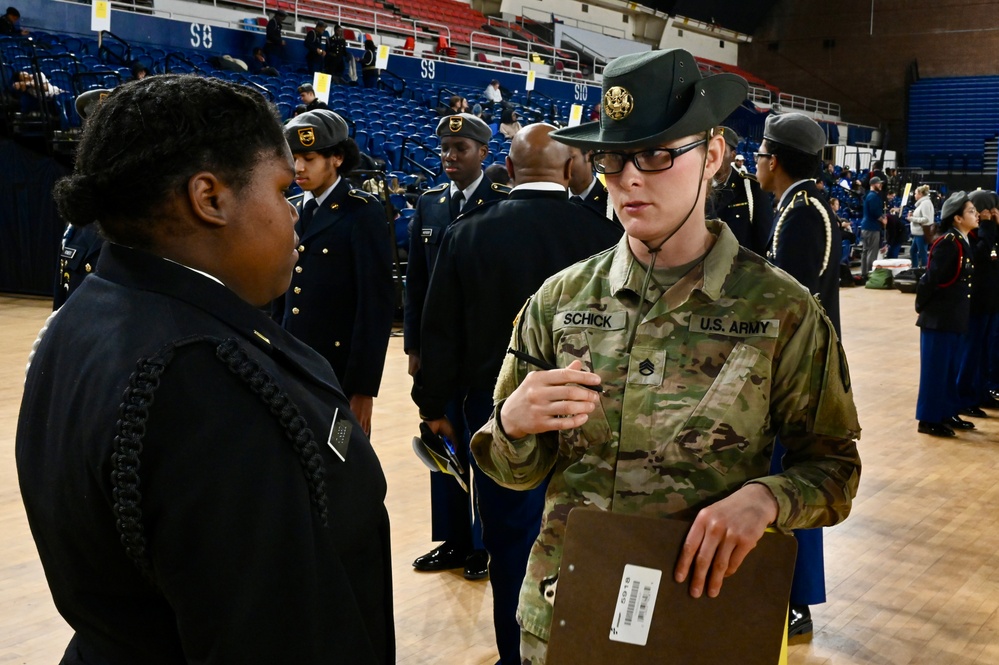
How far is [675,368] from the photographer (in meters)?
1.30

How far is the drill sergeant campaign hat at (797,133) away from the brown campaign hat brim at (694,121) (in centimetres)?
186

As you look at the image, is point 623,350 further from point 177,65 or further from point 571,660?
point 177,65

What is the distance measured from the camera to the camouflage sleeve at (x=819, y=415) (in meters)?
1.26

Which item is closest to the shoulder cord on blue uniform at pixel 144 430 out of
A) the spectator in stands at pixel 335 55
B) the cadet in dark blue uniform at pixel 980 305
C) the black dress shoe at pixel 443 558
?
the black dress shoe at pixel 443 558

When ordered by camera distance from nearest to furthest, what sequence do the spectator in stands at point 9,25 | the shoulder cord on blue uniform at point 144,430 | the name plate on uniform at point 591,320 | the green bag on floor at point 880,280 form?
the shoulder cord on blue uniform at point 144,430 → the name plate on uniform at point 591,320 → the spectator in stands at point 9,25 → the green bag on floor at point 880,280

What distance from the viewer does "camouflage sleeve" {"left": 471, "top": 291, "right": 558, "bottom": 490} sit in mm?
1296

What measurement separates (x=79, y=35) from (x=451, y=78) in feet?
23.4

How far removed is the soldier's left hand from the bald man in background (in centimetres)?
138

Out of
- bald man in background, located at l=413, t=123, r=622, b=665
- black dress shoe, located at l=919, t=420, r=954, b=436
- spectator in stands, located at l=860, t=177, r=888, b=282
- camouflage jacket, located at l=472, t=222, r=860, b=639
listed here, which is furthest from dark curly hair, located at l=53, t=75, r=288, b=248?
spectator in stands, located at l=860, t=177, r=888, b=282

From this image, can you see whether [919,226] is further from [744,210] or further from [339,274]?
[339,274]

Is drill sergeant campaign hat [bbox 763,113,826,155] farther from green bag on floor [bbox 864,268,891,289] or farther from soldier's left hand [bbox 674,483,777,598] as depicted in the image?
green bag on floor [bbox 864,268,891,289]

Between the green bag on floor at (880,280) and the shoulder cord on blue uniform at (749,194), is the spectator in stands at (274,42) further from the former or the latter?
the shoulder cord on blue uniform at (749,194)

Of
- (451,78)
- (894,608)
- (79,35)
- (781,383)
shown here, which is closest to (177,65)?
(79,35)

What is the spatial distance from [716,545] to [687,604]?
85 mm
